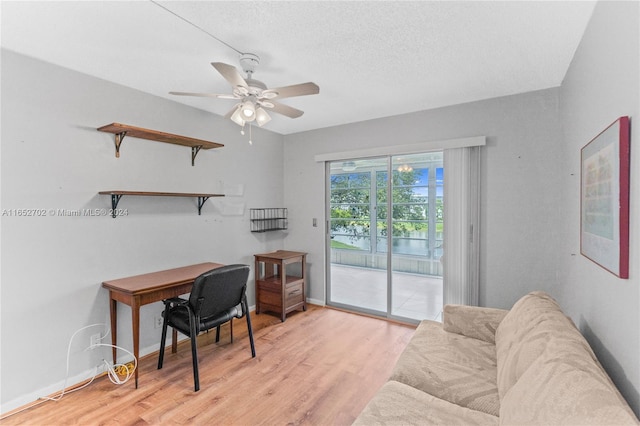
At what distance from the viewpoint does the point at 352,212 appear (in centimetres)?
408

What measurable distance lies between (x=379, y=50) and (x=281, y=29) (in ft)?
2.27

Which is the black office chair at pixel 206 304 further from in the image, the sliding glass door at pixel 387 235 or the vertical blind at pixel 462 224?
the vertical blind at pixel 462 224

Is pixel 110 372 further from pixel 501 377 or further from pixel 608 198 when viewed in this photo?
pixel 608 198

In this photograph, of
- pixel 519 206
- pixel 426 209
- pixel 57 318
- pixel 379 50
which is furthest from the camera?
pixel 426 209

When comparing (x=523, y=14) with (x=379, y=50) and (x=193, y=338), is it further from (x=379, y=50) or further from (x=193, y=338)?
(x=193, y=338)

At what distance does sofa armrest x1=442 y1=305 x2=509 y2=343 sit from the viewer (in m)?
2.16

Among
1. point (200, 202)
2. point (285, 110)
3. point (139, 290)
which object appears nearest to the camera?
point (139, 290)

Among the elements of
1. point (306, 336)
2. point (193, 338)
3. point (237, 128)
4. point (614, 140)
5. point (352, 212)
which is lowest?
point (306, 336)

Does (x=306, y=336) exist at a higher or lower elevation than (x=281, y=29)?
lower

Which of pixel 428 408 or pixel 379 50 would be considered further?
pixel 379 50

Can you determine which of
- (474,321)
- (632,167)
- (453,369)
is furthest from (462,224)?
(632,167)

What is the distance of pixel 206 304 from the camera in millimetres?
2406

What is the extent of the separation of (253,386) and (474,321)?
1.73 m

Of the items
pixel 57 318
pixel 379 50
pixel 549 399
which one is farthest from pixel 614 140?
pixel 57 318
